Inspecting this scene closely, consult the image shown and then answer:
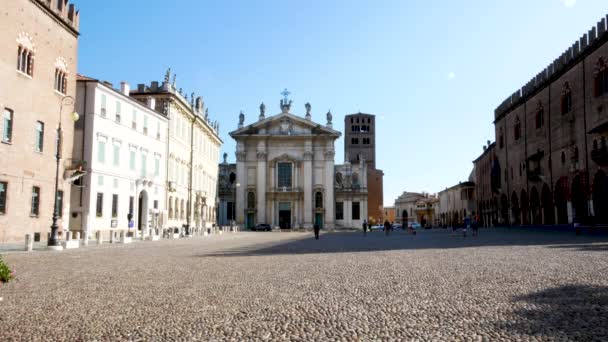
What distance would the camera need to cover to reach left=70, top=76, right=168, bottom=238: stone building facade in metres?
31.0

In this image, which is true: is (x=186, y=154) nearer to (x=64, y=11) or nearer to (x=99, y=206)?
(x=99, y=206)

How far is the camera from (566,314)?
6.50 metres

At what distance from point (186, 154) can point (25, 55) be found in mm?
24300

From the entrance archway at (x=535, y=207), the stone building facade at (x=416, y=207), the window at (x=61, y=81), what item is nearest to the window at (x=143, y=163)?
the window at (x=61, y=81)

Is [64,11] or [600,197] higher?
[64,11]

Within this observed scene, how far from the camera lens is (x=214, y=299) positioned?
26.1 feet

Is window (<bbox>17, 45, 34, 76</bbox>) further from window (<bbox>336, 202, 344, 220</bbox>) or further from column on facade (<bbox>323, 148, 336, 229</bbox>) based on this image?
window (<bbox>336, 202, 344, 220</bbox>)

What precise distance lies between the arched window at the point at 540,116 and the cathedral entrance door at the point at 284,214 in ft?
106

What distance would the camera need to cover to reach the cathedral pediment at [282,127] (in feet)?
229

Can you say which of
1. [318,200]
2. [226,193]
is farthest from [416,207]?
[226,193]

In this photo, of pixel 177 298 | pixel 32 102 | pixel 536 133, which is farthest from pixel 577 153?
pixel 177 298

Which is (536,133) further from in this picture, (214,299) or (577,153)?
(214,299)

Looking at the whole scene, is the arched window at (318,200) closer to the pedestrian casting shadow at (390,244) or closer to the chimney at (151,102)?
the chimney at (151,102)

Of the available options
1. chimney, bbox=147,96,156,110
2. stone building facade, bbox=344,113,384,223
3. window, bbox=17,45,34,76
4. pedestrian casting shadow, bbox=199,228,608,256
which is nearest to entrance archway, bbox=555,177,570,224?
pedestrian casting shadow, bbox=199,228,608,256
